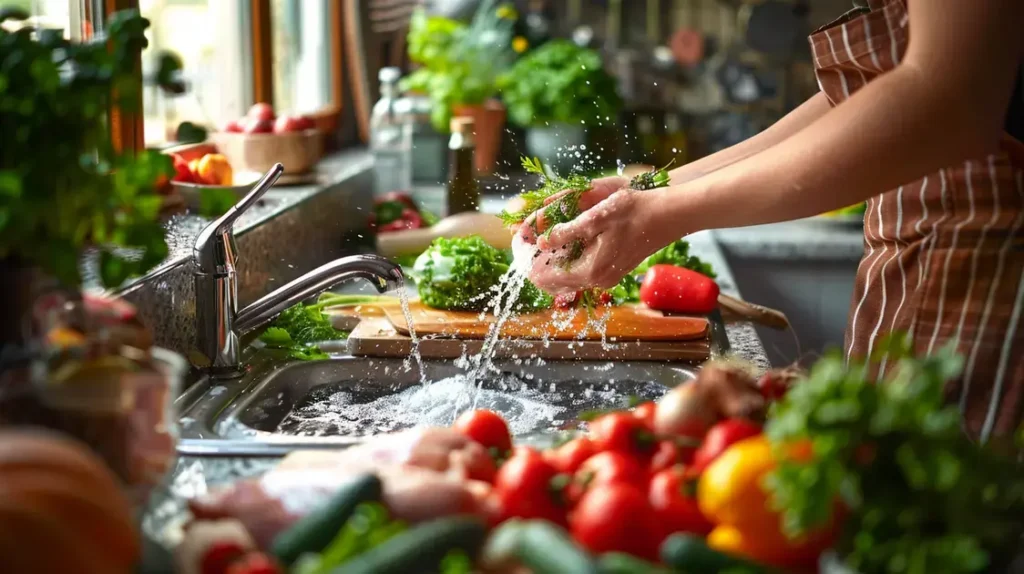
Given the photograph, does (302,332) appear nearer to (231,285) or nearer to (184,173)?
(231,285)

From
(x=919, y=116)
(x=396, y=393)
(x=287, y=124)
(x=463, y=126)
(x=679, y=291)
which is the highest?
(x=919, y=116)

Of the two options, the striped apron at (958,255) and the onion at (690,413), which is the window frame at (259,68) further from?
the striped apron at (958,255)

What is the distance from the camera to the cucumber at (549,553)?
790 millimetres

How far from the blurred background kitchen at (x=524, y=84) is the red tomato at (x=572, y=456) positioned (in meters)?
1.00

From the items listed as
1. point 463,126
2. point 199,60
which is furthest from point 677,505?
point 463,126

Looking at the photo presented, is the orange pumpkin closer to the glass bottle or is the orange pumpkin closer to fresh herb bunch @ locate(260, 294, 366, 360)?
fresh herb bunch @ locate(260, 294, 366, 360)

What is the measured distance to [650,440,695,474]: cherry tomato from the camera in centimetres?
101

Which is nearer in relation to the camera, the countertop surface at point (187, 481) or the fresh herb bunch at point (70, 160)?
the fresh herb bunch at point (70, 160)

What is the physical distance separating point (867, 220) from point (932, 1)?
1.79 feet

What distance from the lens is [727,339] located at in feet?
7.24

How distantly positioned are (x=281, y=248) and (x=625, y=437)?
1.64 metres

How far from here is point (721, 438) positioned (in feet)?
3.19

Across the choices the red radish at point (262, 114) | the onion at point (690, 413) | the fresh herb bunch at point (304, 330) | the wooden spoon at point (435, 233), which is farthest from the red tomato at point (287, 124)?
the onion at point (690, 413)

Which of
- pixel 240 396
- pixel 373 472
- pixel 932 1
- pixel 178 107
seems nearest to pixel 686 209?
pixel 932 1
